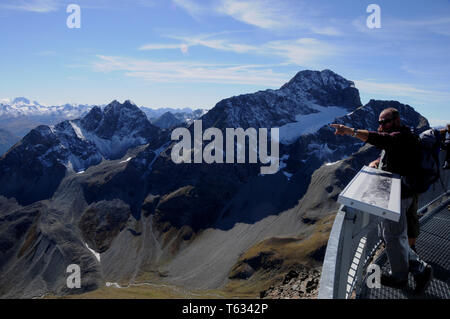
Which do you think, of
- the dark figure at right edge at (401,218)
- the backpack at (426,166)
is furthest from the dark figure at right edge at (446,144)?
the dark figure at right edge at (401,218)

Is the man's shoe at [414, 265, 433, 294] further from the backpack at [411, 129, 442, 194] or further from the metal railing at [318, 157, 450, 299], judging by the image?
the backpack at [411, 129, 442, 194]

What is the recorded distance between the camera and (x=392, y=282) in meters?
6.85

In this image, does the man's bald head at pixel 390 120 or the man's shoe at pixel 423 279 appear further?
the man's bald head at pixel 390 120

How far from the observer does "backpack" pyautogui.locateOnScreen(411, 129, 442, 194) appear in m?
6.79

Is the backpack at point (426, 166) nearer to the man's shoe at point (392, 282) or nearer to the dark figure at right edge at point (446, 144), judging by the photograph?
the man's shoe at point (392, 282)

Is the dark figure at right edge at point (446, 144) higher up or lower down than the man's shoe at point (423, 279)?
higher up

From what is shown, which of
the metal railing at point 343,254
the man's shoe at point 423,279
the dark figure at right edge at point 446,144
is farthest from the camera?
the dark figure at right edge at point 446,144

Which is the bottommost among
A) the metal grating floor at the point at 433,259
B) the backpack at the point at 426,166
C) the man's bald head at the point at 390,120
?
the metal grating floor at the point at 433,259

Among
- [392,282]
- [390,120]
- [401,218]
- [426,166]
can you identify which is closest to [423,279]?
[392,282]

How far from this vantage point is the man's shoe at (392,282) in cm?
675

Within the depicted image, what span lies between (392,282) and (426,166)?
279 centimetres

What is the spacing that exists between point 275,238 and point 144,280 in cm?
6669
